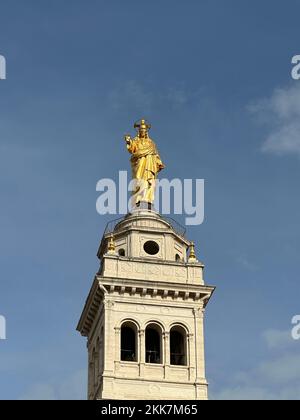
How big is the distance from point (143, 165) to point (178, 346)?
1381cm

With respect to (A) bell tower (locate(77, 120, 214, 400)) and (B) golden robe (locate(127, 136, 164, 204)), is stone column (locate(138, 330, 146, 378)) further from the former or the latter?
(B) golden robe (locate(127, 136, 164, 204))

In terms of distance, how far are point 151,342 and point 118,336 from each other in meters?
2.83

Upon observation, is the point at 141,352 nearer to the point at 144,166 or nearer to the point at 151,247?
the point at 151,247

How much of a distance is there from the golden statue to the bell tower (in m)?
3.13

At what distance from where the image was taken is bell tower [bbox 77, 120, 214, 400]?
60.2 meters

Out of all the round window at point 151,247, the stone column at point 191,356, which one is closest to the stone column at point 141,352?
the stone column at point 191,356

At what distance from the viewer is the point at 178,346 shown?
208ft

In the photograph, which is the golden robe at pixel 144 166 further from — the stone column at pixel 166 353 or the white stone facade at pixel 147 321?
the stone column at pixel 166 353

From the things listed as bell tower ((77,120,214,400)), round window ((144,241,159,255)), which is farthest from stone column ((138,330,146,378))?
round window ((144,241,159,255))

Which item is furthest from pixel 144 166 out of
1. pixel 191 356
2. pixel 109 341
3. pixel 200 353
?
pixel 191 356

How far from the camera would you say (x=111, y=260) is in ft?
209
